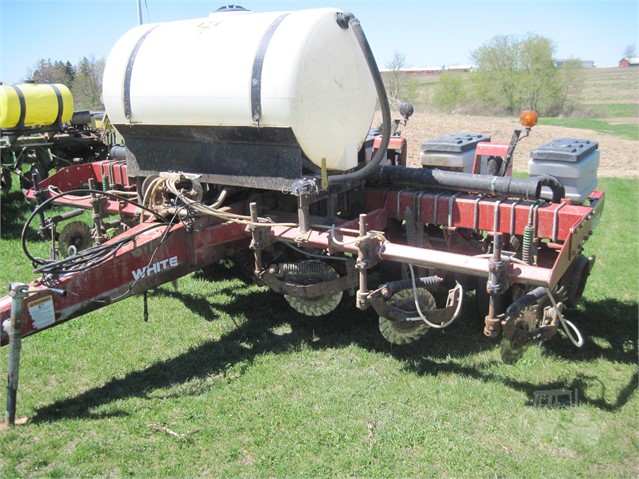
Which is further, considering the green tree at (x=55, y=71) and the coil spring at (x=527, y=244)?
the green tree at (x=55, y=71)

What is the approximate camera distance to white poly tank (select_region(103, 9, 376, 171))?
13.8ft

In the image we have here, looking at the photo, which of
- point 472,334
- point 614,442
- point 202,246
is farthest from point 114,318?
point 614,442

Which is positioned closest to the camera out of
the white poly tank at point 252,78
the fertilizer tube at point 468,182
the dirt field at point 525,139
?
the white poly tank at point 252,78

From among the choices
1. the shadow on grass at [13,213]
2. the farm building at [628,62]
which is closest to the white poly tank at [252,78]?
the shadow on grass at [13,213]

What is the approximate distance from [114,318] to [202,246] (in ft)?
4.72

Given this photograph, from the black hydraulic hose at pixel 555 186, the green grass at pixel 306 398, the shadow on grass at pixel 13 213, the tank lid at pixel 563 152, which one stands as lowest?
the green grass at pixel 306 398

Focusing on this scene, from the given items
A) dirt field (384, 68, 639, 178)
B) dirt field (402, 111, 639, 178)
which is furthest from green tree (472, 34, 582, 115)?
dirt field (402, 111, 639, 178)

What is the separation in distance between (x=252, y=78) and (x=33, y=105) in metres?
6.88

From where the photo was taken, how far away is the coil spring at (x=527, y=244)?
14.0 ft

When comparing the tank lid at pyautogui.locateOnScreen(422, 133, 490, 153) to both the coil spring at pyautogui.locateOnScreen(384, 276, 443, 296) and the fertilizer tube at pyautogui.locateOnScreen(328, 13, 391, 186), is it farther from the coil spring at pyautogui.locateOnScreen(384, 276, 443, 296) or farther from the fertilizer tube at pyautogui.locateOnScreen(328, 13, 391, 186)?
the coil spring at pyautogui.locateOnScreen(384, 276, 443, 296)

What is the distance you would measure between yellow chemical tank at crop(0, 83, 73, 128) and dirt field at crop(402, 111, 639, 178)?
6956 mm

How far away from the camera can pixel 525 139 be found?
61.3 ft

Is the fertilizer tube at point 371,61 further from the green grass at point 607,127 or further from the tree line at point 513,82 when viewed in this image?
the tree line at point 513,82

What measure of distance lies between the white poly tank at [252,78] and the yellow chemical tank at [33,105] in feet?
17.7
